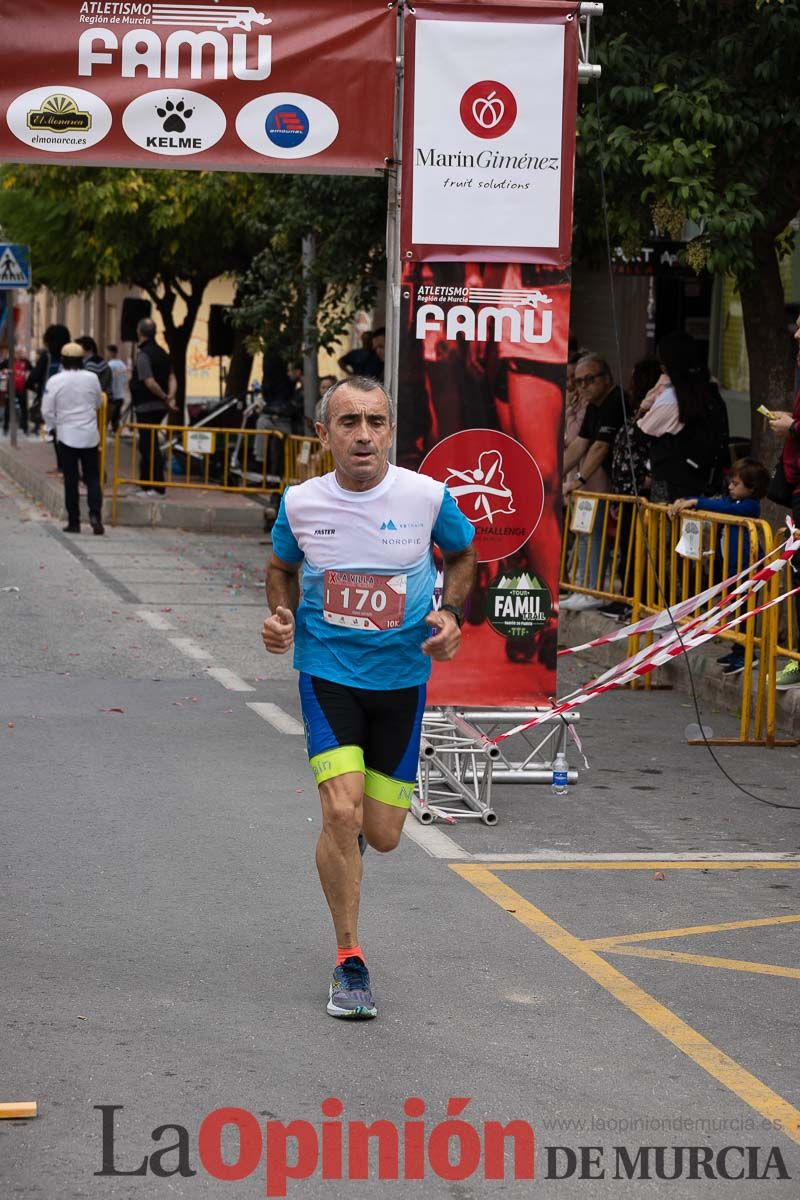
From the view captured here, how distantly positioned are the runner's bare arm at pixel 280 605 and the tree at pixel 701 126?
6094 mm

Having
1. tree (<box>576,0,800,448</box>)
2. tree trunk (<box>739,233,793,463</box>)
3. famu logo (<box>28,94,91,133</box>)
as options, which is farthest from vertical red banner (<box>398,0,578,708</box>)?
tree trunk (<box>739,233,793,463</box>)

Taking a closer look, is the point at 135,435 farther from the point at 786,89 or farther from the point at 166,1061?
the point at 166,1061

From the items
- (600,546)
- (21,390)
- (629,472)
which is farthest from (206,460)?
(21,390)

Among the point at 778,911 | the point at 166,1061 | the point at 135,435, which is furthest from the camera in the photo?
the point at 135,435

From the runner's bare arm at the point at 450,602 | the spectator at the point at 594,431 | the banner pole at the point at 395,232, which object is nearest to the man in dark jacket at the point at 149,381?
the spectator at the point at 594,431

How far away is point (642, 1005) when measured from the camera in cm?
580

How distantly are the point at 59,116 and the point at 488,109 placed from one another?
194 cm

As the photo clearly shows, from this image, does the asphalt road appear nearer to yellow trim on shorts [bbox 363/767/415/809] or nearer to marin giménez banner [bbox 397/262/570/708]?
yellow trim on shorts [bbox 363/767/415/809]

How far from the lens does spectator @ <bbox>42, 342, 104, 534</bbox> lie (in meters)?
20.0

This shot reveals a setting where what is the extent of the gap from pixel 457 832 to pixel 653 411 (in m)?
5.61

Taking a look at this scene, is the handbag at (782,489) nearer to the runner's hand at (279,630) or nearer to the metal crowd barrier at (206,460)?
the runner's hand at (279,630)

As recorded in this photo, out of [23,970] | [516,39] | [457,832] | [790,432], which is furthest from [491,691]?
[23,970]

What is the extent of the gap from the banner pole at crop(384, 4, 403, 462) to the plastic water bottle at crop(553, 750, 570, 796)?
1.61 m

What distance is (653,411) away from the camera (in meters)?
13.1
